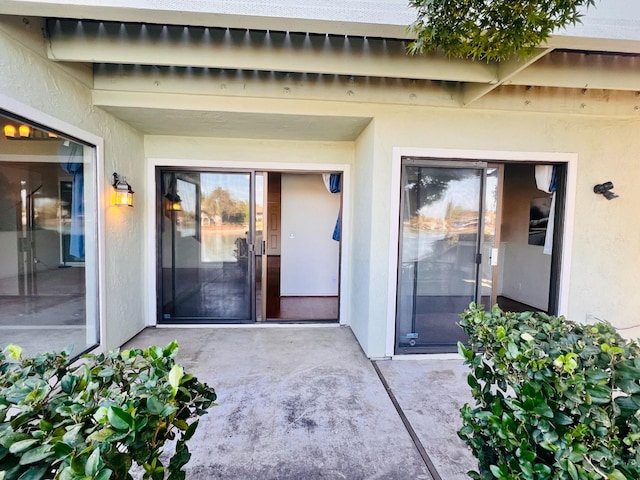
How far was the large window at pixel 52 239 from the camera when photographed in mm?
2961

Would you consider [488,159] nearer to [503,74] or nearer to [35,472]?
[503,74]

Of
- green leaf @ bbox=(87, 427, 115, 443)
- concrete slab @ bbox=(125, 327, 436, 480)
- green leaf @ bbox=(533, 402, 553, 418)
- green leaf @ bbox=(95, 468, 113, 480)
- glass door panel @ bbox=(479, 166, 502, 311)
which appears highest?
glass door panel @ bbox=(479, 166, 502, 311)

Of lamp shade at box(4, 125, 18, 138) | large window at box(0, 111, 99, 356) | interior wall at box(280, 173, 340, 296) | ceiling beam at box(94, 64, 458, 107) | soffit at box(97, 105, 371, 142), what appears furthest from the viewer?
interior wall at box(280, 173, 340, 296)

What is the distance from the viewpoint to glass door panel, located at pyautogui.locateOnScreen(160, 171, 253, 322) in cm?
447

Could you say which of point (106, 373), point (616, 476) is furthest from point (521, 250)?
point (106, 373)

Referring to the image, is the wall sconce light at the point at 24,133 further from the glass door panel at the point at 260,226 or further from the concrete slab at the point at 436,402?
the concrete slab at the point at 436,402

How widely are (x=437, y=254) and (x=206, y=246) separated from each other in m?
3.18

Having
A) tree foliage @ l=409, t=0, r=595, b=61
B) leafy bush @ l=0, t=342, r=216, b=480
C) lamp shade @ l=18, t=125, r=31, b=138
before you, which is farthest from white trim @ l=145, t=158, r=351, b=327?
leafy bush @ l=0, t=342, r=216, b=480

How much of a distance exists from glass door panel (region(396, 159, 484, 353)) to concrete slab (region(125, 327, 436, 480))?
2.75 ft

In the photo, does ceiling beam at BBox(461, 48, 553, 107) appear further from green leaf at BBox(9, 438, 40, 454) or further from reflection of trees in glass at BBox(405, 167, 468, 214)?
green leaf at BBox(9, 438, 40, 454)

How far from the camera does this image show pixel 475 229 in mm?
3645

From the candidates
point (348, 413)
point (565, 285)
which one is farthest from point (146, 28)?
point (565, 285)

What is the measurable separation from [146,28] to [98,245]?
2.20m

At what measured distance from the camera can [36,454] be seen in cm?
75
